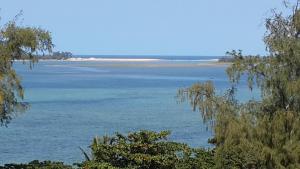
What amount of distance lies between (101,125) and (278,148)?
3224 centimetres

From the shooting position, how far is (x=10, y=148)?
38.4 metres

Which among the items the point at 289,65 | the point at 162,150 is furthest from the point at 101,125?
the point at 162,150

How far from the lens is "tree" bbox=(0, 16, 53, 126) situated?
1538cm

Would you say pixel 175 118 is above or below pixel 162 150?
below

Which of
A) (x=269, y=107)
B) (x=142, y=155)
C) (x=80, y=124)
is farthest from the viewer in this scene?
(x=80, y=124)

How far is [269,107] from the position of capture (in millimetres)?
21078

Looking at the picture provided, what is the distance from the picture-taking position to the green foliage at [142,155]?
582 inches

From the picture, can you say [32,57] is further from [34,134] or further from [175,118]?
[175,118]

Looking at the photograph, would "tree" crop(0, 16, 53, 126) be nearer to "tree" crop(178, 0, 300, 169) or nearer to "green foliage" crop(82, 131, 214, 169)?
"green foliage" crop(82, 131, 214, 169)

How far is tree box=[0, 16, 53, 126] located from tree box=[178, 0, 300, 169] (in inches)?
256

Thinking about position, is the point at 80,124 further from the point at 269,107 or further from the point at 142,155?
the point at 142,155

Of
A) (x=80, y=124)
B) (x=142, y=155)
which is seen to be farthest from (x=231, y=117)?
(x=80, y=124)

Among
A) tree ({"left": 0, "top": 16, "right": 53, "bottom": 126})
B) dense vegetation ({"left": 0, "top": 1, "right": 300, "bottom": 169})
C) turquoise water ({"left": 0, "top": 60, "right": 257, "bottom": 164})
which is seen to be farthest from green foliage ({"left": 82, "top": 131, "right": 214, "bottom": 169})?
turquoise water ({"left": 0, "top": 60, "right": 257, "bottom": 164})

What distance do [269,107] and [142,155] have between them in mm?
7752
